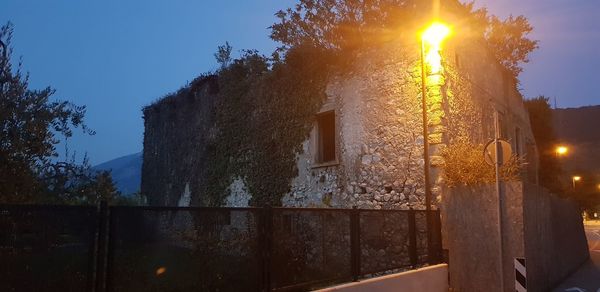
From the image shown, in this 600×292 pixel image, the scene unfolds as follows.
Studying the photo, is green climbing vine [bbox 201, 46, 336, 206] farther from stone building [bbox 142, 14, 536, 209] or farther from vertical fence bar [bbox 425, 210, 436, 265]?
vertical fence bar [bbox 425, 210, 436, 265]

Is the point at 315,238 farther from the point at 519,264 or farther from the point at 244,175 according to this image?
the point at 244,175

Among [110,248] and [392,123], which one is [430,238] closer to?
[392,123]

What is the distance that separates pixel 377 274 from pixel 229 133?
29.6ft

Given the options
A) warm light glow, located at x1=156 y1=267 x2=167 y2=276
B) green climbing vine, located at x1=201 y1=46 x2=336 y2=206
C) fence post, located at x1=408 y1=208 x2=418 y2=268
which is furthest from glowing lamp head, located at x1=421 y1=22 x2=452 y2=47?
warm light glow, located at x1=156 y1=267 x2=167 y2=276

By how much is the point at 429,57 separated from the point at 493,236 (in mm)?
4230

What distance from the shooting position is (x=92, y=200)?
7.33 meters

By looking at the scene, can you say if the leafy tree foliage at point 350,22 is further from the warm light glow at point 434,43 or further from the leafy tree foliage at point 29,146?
the leafy tree foliage at point 29,146

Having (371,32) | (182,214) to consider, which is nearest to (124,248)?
(182,214)

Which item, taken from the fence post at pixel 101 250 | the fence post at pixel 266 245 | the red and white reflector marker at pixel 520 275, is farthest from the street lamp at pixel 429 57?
the fence post at pixel 101 250

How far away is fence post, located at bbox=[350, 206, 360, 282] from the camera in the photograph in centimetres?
691

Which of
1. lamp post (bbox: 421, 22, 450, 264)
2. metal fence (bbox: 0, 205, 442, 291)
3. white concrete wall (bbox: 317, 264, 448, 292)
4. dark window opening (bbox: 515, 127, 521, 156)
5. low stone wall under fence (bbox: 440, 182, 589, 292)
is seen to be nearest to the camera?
metal fence (bbox: 0, 205, 442, 291)

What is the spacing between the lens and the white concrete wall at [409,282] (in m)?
6.50

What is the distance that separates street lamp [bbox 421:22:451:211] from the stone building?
0.46 feet

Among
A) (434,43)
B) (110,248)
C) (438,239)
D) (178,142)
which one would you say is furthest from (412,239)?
(178,142)
